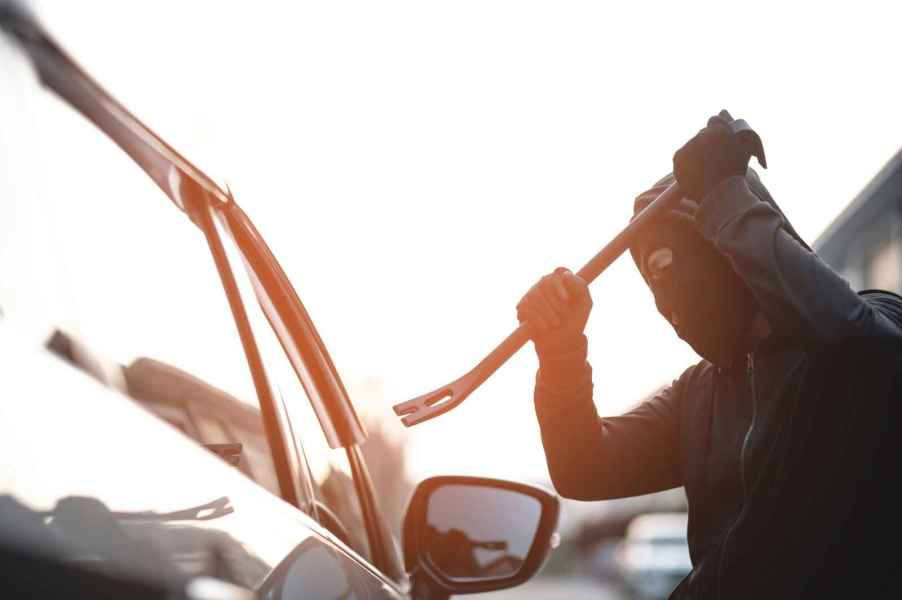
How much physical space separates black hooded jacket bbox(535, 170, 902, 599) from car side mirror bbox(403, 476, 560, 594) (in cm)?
45

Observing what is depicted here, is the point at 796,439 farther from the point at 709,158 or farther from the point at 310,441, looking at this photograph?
the point at 310,441

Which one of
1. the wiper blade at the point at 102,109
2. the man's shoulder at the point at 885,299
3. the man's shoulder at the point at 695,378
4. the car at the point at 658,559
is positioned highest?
the wiper blade at the point at 102,109

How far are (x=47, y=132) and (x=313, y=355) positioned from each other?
4.66 feet

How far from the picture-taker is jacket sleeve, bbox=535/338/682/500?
313 cm

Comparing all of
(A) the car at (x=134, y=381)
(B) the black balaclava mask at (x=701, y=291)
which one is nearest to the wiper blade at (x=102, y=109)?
(A) the car at (x=134, y=381)

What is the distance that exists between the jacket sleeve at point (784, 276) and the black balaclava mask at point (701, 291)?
6.9 inches

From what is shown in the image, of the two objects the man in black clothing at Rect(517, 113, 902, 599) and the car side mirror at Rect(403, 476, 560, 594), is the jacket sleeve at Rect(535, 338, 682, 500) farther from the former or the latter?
the car side mirror at Rect(403, 476, 560, 594)

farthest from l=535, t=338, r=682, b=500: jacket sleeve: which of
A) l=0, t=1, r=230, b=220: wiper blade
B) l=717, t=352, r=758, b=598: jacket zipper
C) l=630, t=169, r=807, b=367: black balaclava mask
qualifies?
l=0, t=1, r=230, b=220: wiper blade

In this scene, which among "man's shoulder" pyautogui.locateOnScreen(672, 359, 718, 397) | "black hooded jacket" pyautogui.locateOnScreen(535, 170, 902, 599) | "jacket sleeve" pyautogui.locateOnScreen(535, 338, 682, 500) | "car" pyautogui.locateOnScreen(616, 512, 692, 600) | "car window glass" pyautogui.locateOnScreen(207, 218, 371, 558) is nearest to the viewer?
"car window glass" pyautogui.locateOnScreen(207, 218, 371, 558)

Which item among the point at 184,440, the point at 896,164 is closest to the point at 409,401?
the point at 184,440

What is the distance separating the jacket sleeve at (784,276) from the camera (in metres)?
2.41

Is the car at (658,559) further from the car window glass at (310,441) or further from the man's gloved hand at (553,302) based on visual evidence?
the car window glass at (310,441)

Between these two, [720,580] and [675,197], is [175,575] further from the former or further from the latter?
[675,197]

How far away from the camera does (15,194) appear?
3.09ft
